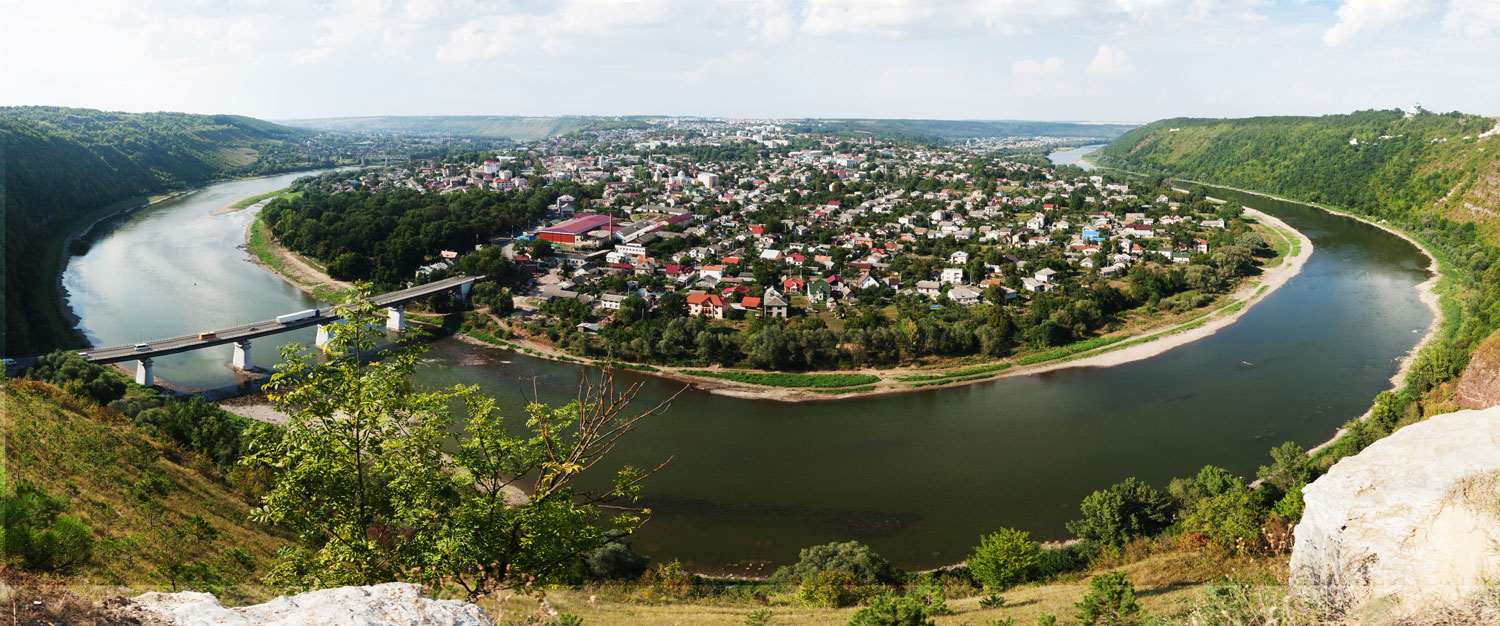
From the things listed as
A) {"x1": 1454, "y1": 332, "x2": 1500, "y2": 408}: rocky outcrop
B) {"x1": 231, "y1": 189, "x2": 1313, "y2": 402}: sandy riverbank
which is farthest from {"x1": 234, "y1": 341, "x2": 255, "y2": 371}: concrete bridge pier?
{"x1": 1454, "y1": 332, "x2": 1500, "y2": 408}: rocky outcrop

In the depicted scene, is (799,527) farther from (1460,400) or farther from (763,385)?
(1460,400)

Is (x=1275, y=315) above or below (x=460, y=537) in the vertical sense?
below

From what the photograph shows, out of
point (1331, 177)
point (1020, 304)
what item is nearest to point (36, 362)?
point (1020, 304)

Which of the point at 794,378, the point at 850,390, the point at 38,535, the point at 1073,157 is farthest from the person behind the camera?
the point at 1073,157

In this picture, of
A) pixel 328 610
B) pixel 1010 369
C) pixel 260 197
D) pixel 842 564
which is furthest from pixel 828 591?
pixel 260 197

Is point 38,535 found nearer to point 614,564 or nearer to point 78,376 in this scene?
point 614,564

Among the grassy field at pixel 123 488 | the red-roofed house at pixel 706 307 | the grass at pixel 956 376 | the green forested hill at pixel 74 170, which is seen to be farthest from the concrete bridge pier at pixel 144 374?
the grass at pixel 956 376
